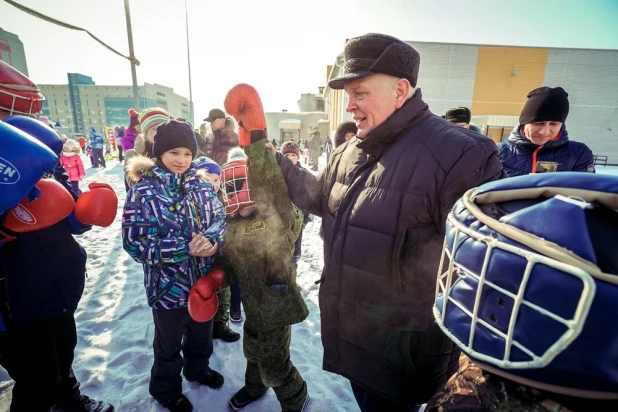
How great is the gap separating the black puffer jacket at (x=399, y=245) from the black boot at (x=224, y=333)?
1815mm

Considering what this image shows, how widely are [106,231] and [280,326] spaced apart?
5.56 metres

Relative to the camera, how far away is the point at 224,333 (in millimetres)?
2865

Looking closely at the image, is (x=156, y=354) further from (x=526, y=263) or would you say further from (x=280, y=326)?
(x=526, y=263)

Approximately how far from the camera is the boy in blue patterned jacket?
1862mm

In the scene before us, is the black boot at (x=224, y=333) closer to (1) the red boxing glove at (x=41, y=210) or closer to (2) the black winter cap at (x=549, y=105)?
(1) the red boxing glove at (x=41, y=210)

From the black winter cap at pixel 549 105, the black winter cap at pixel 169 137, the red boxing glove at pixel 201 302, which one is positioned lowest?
the red boxing glove at pixel 201 302

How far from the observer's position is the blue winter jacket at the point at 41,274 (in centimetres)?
159

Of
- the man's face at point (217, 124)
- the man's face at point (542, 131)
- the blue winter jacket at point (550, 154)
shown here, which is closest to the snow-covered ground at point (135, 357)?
the man's face at point (217, 124)

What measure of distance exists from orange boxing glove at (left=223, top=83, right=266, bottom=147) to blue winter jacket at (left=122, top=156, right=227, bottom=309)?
0.66 m

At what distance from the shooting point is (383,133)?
1.30m

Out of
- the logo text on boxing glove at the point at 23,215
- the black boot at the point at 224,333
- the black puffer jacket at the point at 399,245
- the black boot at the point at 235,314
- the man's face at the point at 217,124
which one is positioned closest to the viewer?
the black puffer jacket at the point at 399,245

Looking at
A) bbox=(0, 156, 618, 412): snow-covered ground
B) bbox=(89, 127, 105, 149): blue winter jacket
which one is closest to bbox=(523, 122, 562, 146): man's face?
bbox=(0, 156, 618, 412): snow-covered ground

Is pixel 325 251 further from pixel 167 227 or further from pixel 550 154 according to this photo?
pixel 550 154

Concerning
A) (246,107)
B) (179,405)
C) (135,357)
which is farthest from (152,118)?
(179,405)
